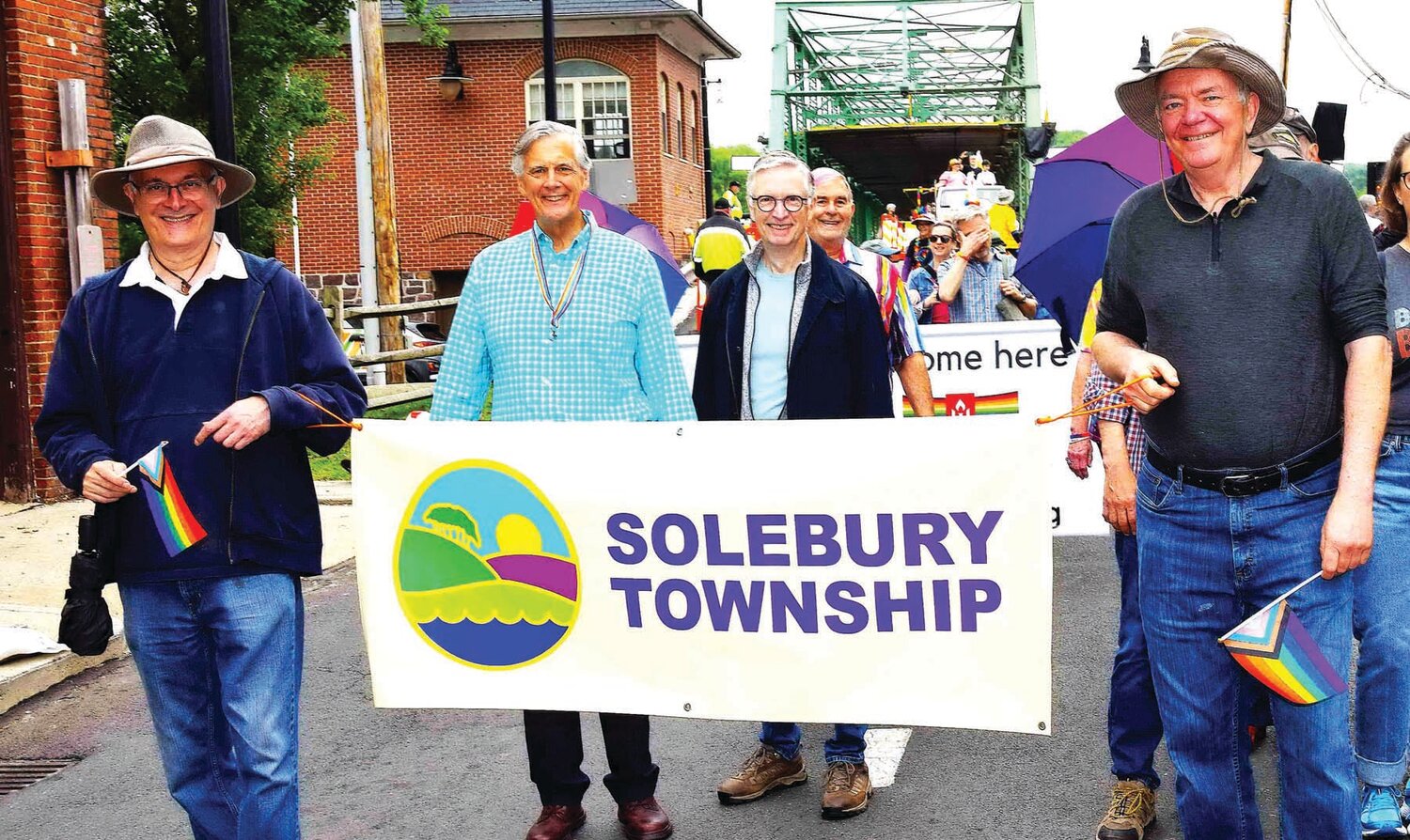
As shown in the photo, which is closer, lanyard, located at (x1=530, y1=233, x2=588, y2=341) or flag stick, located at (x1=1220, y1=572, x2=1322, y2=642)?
flag stick, located at (x1=1220, y1=572, x2=1322, y2=642)

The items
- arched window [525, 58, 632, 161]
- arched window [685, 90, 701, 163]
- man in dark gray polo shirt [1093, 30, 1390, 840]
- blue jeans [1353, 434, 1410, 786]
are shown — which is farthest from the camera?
arched window [685, 90, 701, 163]

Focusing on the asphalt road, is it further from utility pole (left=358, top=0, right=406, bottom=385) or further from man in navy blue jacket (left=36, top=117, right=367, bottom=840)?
utility pole (left=358, top=0, right=406, bottom=385)

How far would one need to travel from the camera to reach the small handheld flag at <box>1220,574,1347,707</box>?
11.1ft

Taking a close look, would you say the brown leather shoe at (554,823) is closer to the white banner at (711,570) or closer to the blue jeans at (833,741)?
the white banner at (711,570)

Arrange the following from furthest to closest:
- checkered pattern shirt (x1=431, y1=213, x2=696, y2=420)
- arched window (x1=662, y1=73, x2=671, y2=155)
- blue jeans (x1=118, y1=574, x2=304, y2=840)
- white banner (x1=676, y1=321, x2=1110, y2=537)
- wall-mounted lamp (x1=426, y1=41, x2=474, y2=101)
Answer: arched window (x1=662, y1=73, x2=671, y2=155)
wall-mounted lamp (x1=426, y1=41, x2=474, y2=101)
white banner (x1=676, y1=321, x2=1110, y2=537)
checkered pattern shirt (x1=431, y1=213, x2=696, y2=420)
blue jeans (x1=118, y1=574, x2=304, y2=840)

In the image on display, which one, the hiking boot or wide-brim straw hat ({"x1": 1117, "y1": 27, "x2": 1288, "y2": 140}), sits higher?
wide-brim straw hat ({"x1": 1117, "y1": 27, "x2": 1288, "y2": 140})

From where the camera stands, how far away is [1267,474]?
3441mm

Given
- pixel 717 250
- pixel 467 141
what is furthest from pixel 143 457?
pixel 467 141

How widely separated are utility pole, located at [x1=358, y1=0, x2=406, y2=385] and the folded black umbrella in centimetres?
1844

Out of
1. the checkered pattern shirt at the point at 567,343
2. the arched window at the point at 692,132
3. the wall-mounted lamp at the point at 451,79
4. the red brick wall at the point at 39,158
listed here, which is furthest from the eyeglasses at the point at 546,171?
the arched window at the point at 692,132

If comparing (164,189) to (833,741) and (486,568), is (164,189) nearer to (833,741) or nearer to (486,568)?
(486,568)

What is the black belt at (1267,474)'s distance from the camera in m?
3.43

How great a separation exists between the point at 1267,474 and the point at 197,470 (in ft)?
8.35

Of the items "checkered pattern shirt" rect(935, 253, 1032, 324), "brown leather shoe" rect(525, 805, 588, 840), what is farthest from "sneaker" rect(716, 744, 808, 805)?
"checkered pattern shirt" rect(935, 253, 1032, 324)
